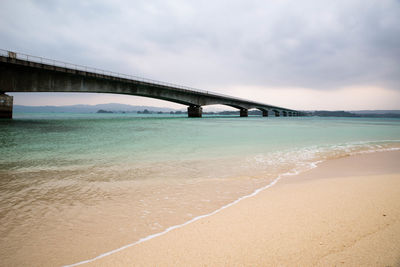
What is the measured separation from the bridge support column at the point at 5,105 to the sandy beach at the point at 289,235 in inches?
1313

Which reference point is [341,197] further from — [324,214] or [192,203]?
[192,203]

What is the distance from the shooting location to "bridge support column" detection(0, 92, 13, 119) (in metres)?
24.9

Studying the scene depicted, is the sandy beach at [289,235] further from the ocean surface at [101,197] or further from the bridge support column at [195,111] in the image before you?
the bridge support column at [195,111]

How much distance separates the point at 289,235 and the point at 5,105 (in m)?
35.3

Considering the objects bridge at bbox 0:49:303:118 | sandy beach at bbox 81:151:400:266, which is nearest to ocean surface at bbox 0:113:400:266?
sandy beach at bbox 81:151:400:266

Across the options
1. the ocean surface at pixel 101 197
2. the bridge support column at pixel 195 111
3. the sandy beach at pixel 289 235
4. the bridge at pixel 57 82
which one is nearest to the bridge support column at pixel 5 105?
the bridge at pixel 57 82

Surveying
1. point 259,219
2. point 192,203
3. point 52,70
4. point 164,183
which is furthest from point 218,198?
point 52,70

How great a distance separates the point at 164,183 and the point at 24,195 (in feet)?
7.82

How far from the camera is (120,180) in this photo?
438 centimetres

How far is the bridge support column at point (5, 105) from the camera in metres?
24.9

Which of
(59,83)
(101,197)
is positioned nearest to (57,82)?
(59,83)

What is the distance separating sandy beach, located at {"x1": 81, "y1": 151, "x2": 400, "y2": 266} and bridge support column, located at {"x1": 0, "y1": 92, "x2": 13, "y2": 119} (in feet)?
109

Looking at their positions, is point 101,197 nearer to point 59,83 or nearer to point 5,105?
point 59,83

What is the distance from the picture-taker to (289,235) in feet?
6.84
